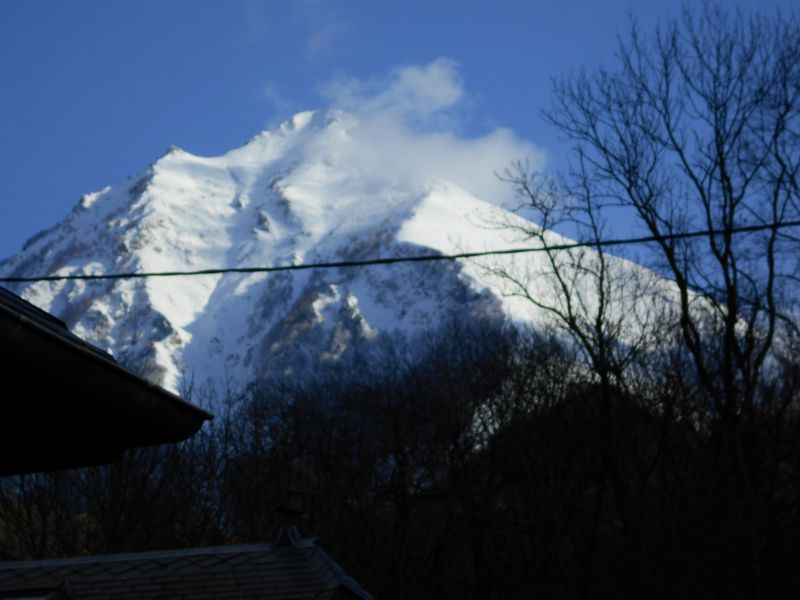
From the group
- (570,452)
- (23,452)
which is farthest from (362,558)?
(23,452)

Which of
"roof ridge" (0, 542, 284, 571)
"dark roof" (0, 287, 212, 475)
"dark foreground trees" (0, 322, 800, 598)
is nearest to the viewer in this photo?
"dark roof" (0, 287, 212, 475)

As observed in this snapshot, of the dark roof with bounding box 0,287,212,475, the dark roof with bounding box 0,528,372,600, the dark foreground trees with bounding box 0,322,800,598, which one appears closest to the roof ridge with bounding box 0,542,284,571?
the dark roof with bounding box 0,528,372,600

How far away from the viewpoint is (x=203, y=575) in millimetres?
16359

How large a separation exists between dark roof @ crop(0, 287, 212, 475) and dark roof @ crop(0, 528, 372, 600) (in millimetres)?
13115

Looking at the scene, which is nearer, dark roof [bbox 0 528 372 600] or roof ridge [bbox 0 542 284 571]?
dark roof [bbox 0 528 372 600]

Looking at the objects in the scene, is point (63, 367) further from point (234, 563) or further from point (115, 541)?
point (115, 541)

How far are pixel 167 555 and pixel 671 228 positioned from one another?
11.4 meters

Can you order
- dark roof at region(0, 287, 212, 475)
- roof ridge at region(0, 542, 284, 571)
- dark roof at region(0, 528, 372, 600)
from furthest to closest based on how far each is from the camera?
roof ridge at region(0, 542, 284, 571), dark roof at region(0, 528, 372, 600), dark roof at region(0, 287, 212, 475)

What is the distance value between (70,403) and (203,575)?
47.9 ft

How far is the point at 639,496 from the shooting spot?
96.3 feet

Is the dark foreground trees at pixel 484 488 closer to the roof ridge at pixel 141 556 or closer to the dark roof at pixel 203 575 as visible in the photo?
the roof ridge at pixel 141 556

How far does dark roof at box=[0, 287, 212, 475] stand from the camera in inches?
91.4

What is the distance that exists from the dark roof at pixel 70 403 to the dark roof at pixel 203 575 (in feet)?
43.0

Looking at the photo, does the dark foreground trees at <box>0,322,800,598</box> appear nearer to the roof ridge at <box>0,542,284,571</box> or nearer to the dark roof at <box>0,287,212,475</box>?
the roof ridge at <box>0,542,284,571</box>
